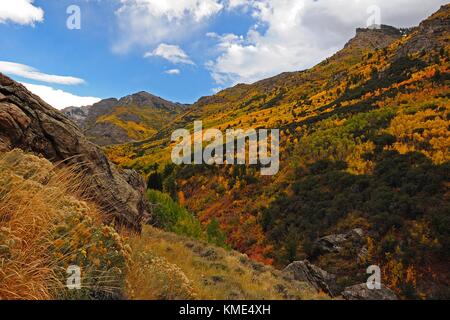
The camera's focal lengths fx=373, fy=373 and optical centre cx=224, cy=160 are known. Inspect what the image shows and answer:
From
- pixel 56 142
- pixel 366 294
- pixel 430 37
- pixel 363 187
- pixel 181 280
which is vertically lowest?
pixel 366 294

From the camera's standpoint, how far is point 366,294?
1716 centimetres

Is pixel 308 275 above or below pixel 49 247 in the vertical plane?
below

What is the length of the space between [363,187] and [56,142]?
82.5 ft

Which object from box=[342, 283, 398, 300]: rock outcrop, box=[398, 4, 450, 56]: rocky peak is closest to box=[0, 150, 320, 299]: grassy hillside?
box=[342, 283, 398, 300]: rock outcrop

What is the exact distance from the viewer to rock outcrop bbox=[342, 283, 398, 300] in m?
17.0

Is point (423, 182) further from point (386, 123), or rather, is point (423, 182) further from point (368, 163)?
point (386, 123)

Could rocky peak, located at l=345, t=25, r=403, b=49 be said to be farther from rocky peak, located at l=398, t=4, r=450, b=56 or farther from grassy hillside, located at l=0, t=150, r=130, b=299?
grassy hillside, located at l=0, t=150, r=130, b=299

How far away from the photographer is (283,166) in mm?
41406

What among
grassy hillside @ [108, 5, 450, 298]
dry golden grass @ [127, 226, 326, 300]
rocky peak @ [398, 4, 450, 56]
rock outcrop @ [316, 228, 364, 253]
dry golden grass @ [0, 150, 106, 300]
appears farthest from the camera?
rocky peak @ [398, 4, 450, 56]

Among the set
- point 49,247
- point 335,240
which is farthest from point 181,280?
point 335,240

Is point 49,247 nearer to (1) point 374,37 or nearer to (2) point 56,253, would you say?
(2) point 56,253

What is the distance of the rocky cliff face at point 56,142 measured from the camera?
7.20 m

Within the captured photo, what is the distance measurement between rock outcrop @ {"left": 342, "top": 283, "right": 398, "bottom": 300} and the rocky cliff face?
11937 mm
